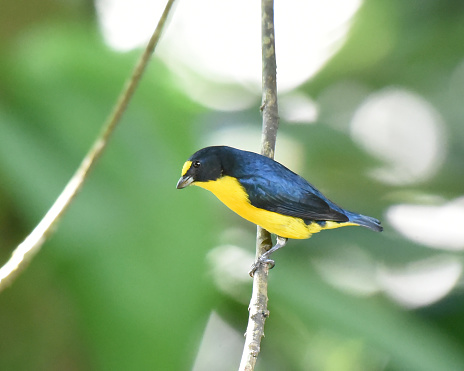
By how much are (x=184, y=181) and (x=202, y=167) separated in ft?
0.40

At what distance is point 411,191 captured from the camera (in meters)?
4.39

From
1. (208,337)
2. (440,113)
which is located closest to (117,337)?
(208,337)

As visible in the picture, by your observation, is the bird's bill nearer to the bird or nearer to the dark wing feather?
the bird

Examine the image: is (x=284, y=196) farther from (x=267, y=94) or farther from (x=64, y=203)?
(x=64, y=203)

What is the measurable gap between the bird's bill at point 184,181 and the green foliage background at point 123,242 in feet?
0.82

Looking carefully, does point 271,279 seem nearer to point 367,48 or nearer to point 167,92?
point 167,92

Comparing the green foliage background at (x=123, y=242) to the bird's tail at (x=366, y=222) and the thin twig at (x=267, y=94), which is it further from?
the bird's tail at (x=366, y=222)

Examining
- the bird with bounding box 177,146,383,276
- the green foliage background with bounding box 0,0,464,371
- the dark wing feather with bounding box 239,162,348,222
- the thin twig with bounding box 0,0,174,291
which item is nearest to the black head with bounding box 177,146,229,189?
the bird with bounding box 177,146,383,276

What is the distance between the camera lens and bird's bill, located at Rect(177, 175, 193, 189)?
2638mm

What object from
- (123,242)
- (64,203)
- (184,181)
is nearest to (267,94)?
(184,181)

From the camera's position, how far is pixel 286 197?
286 centimetres

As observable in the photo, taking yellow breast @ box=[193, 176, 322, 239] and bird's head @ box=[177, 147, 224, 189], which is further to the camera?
yellow breast @ box=[193, 176, 322, 239]

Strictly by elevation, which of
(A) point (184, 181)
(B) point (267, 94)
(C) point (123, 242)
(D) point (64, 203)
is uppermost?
(B) point (267, 94)

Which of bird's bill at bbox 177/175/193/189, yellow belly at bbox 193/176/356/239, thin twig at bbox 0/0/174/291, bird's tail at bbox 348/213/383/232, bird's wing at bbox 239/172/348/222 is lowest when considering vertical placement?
thin twig at bbox 0/0/174/291
